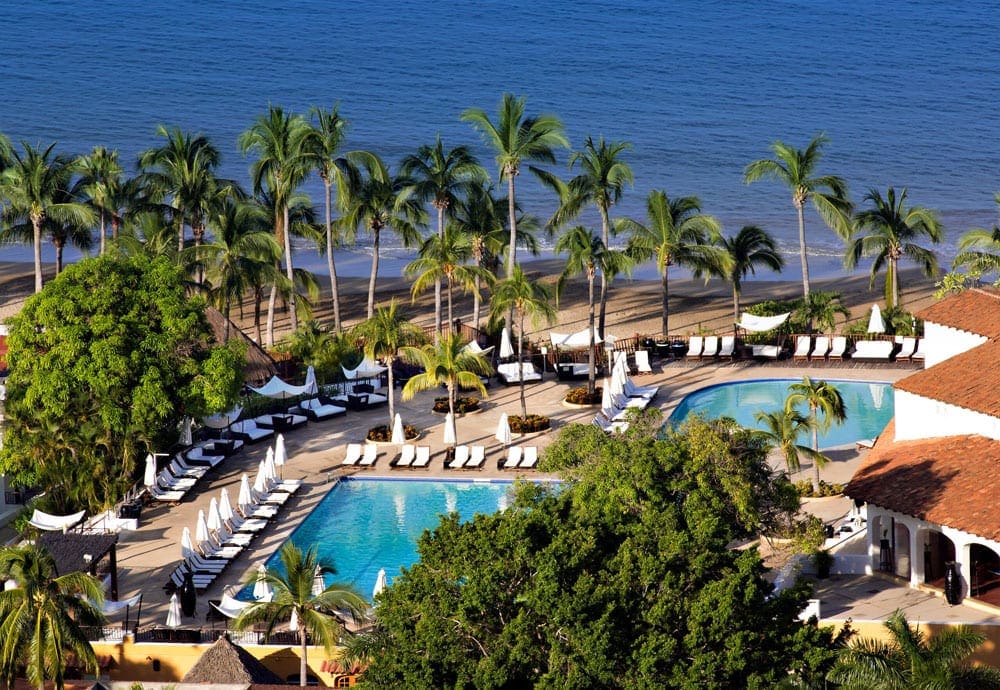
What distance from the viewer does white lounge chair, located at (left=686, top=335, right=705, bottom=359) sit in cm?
4975

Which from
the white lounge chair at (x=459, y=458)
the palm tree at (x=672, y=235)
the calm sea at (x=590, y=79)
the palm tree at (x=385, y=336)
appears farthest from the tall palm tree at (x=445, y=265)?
the calm sea at (x=590, y=79)

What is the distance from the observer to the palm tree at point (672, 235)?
50188mm

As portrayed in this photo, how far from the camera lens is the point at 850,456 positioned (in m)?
40.1

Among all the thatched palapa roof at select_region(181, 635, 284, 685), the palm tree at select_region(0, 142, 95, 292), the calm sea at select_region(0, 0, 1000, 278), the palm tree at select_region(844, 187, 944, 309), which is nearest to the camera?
the thatched palapa roof at select_region(181, 635, 284, 685)

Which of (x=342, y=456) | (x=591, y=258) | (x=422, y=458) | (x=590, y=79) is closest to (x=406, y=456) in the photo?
(x=422, y=458)

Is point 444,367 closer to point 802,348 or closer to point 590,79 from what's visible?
point 802,348

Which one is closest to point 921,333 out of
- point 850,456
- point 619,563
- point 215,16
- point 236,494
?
point 850,456

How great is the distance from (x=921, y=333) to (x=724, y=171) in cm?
5149

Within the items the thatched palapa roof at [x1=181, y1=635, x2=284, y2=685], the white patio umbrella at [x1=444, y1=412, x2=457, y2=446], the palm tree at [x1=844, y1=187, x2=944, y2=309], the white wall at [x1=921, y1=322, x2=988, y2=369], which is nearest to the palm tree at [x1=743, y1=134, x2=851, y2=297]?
the palm tree at [x1=844, y1=187, x2=944, y2=309]

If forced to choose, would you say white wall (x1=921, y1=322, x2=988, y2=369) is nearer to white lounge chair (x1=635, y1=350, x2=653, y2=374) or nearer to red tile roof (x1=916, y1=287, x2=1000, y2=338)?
red tile roof (x1=916, y1=287, x2=1000, y2=338)

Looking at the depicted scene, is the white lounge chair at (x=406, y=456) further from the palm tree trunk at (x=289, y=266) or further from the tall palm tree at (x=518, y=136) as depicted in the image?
the palm tree trunk at (x=289, y=266)

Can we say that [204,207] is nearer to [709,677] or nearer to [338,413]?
[338,413]

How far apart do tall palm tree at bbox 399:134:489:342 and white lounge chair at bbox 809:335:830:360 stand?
37.8ft

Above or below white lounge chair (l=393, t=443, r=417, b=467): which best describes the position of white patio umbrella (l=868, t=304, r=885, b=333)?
above
